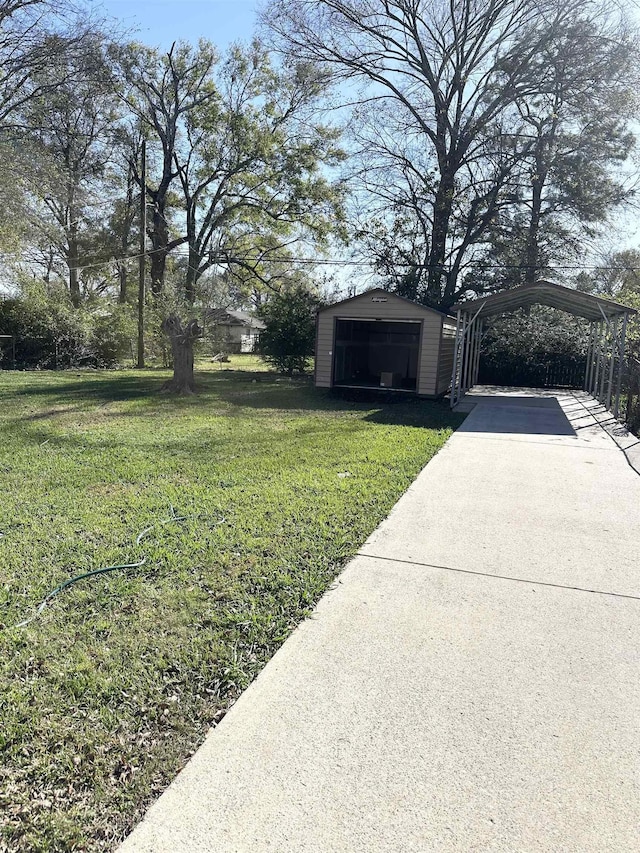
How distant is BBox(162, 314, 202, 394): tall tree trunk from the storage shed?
292 cm

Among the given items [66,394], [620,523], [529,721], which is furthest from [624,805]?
[66,394]

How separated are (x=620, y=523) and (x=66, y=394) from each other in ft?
34.6

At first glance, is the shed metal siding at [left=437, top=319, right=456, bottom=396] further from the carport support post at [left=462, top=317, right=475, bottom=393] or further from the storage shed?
the carport support post at [left=462, top=317, right=475, bottom=393]

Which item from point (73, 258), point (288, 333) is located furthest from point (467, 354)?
point (73, 258)

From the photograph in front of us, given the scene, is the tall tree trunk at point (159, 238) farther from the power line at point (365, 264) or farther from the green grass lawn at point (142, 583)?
the green grass lawn at point (142, 583)

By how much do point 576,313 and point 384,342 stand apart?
5.03 m

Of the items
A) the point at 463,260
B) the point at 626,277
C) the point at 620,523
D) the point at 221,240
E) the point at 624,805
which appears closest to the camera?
the point at 624,805

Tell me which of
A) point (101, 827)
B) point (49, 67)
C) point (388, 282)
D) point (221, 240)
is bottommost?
point (101, 827)

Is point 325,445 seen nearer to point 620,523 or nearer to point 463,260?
point 620,523

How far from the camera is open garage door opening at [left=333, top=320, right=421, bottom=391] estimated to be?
1456 cm

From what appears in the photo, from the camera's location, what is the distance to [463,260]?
18328 mm

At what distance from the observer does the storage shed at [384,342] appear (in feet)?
38.9

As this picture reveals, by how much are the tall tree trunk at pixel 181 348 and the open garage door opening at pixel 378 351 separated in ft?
13.3

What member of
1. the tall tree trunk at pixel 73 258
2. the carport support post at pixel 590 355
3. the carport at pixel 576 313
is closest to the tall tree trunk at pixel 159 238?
the tall tree trunk at pixel 73 258
